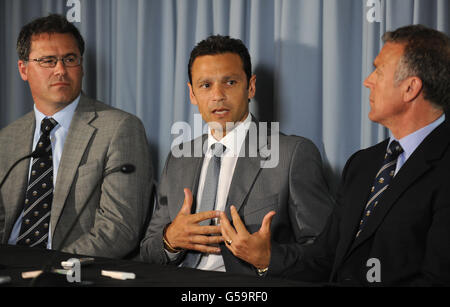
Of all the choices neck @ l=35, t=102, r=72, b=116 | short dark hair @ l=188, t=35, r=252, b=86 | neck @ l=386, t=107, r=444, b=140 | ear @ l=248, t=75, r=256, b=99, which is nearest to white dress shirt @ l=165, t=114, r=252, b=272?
ear @ l=248, t=75, r=256, b=99

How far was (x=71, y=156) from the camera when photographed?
93.0 inches

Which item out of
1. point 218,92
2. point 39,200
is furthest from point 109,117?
point 218,92

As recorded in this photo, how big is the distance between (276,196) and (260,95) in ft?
1.98

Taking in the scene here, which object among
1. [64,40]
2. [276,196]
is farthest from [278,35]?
[64,40]

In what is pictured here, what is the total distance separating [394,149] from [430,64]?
29 centimetres

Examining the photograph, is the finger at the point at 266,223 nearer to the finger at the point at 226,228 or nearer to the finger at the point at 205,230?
the finger at the point at 226,228

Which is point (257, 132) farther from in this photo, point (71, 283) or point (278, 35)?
point (71, 283)

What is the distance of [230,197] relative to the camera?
208cm

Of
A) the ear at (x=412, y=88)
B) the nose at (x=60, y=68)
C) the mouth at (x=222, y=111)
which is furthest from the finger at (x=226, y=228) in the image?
the nose at (x=60, y=68)

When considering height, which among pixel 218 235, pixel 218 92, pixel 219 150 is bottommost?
pixel 218 235

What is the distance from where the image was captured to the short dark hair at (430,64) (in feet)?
5.29

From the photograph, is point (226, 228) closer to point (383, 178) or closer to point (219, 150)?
point (219, 150)

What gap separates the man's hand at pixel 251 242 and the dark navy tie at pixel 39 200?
3.13 ft

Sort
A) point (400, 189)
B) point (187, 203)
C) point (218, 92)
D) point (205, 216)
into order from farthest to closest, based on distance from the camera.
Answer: point (218, 92) < point (187, 203) < point (205, 216) < point (400, 189)
